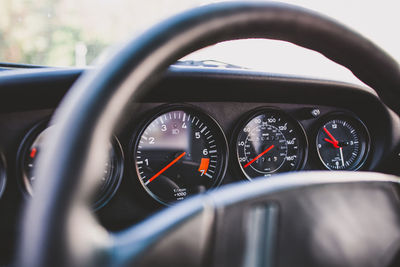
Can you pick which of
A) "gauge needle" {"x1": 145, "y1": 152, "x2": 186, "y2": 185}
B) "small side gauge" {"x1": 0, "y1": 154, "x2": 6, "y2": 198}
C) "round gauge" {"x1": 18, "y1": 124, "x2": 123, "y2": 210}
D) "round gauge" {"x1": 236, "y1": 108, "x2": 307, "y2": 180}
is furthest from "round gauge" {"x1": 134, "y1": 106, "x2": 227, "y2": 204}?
"small side gauge" {"x1": 0, "y1": 154, "x2": 6, "y2": 198}

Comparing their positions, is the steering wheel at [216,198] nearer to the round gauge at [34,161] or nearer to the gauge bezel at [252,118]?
the round gauge at [34,161]

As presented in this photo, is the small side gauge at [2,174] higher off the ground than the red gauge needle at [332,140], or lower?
lower

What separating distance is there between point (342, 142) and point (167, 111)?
1257mm

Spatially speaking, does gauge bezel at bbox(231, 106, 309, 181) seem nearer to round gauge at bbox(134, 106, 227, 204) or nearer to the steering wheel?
round gauge at bbox(134, 106, 227, 204)

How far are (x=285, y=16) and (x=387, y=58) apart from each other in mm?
288

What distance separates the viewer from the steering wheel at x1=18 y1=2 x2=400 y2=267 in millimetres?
628

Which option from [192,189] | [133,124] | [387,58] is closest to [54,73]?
[133,124]

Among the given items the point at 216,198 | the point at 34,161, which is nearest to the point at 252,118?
the point at 34,161

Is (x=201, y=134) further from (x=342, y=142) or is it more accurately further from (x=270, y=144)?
(x=342, y=142)

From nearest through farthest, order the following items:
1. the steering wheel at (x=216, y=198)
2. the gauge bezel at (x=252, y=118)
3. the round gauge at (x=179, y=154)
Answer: the steering wheel at (x=216, y=198)
the round gauge at (x=179, y=154)
the gauge bezel at (x=252, y=118)

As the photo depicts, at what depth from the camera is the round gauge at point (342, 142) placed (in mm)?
2721

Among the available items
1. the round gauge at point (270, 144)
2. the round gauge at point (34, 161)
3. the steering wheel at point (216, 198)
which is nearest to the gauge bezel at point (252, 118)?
the round gauge at point (270, 144)

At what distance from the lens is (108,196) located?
2.02 meters

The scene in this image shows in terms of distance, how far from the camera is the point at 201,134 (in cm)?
244
